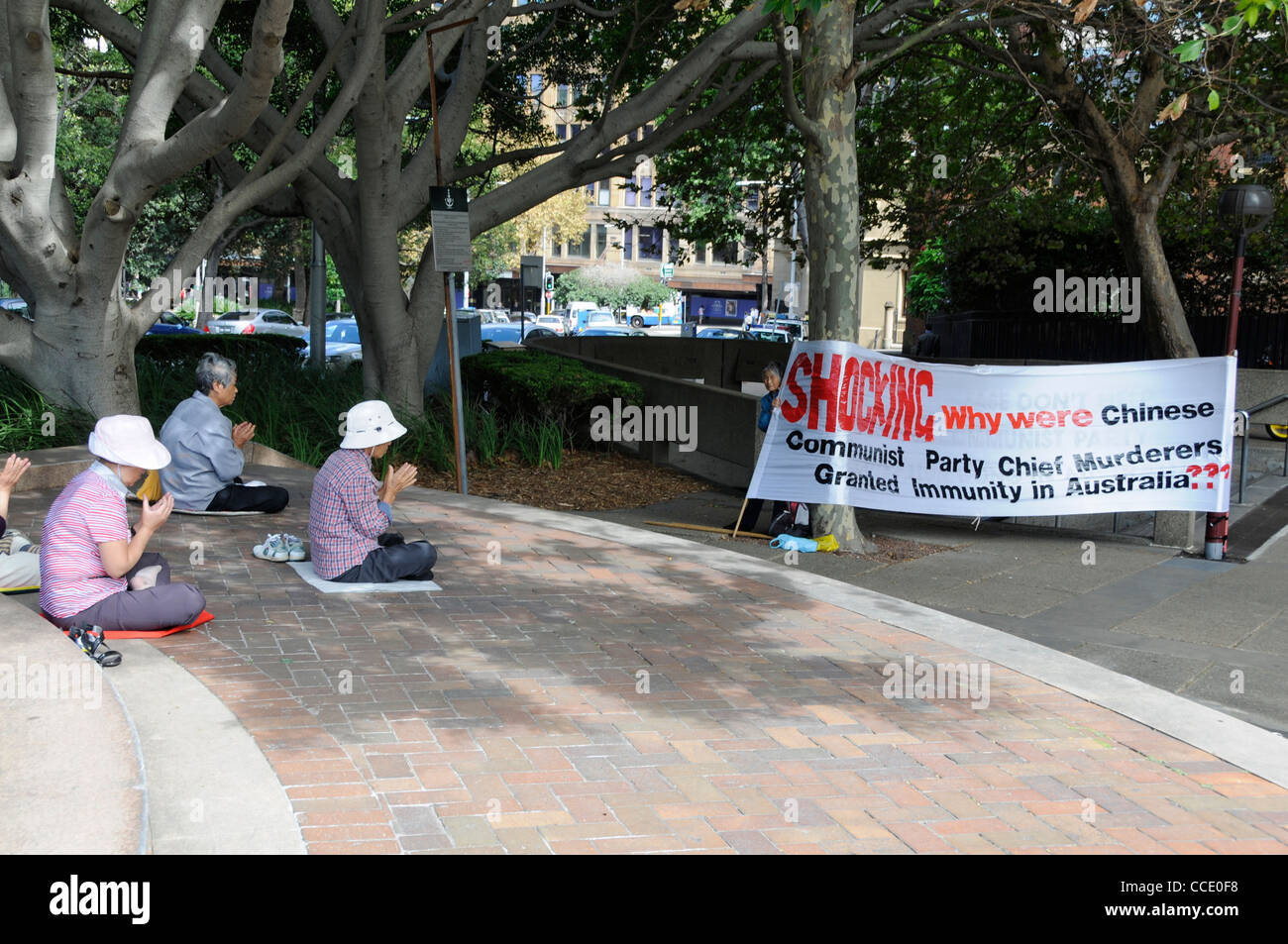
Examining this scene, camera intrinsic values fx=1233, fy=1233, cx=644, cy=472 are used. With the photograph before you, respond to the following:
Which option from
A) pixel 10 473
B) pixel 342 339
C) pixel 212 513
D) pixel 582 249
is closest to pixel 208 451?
pixel 212 513

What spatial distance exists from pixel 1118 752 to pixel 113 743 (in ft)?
13.7

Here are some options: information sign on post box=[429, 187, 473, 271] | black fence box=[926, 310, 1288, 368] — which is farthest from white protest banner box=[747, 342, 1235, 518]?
black fence box=[926, 310, 1288, 368]

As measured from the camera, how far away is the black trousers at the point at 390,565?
24.5 ft

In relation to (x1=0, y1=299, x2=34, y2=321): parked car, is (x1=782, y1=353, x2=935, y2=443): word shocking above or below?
below

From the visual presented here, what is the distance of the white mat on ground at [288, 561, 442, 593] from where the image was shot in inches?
290

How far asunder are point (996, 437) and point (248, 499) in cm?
634

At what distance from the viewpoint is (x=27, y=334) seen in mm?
10961

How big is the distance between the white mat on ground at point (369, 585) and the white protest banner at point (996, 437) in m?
4.26

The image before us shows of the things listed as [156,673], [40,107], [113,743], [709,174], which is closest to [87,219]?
[40,107]

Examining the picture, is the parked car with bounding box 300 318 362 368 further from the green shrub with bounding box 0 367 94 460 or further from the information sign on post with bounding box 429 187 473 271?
the information sign on post with bounding box 429 187 473 271

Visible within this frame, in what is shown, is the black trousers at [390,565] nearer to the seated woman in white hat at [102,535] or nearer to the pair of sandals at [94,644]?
the seated woman in white hat at [102,535]

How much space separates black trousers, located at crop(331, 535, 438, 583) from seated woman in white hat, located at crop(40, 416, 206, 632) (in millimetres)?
1517

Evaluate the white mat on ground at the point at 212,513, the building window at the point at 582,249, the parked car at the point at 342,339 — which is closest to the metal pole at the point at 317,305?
the parked car at the point at 342,339

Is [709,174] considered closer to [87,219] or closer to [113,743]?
[87,219]
